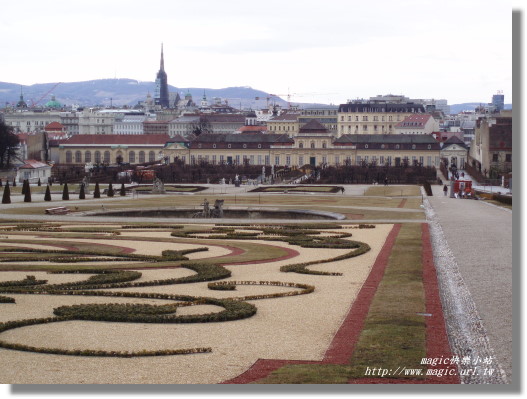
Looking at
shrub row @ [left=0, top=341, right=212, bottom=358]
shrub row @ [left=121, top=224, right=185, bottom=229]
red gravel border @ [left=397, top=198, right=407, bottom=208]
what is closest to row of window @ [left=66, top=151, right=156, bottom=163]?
red gravel border @ [left=397, top=198, right=407, bottom=208]

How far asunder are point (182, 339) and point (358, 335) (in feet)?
10.1

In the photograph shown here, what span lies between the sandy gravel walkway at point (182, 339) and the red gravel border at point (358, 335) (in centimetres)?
20

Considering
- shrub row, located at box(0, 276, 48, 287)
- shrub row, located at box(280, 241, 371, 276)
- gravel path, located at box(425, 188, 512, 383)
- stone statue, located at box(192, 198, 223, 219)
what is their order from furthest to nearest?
stone statue, located at box(192, 198, 223, 219), shrub row, located at box(280, 241, 371, 276), shrub row, located at box(0, 276, 48, 287), gravel path, located at box(425, 188, 512, 383)

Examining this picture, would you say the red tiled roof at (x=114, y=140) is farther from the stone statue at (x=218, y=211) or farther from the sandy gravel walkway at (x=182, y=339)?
the sandy gravel walkway at (x=182, y=339)

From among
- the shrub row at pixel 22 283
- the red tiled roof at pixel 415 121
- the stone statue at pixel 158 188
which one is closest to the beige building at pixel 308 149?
the red tiled roof at pixel 415 121

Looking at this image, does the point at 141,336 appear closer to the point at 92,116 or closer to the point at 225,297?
the point at 225,297

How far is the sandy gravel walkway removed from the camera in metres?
14.7

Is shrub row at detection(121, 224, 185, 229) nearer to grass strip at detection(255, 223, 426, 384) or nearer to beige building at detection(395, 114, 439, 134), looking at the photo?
grass strip at detection(255, 223, 426, 384)

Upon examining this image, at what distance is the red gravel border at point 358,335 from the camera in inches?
561

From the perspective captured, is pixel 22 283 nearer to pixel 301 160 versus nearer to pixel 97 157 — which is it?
pixel 301 160

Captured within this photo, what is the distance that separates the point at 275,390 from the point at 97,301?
7783 millimetres

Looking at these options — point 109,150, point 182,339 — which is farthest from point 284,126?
point 182,339

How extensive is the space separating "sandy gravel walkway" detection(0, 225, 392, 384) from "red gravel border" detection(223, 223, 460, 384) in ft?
0.64

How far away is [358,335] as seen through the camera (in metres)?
17.3
